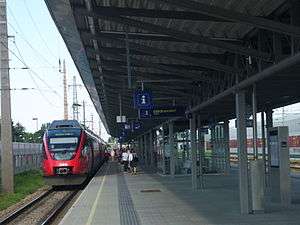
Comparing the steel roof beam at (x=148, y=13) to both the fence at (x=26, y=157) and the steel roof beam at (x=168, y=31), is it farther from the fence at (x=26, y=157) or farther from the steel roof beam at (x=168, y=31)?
the fence at (x=26, y=157)

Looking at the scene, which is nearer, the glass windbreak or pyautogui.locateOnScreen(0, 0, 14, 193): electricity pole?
pyautogui.locateOnScreen(0, 0, 14, 193): electricity pole

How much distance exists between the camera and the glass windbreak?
2806 centimetres

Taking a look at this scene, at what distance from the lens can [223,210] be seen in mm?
14336

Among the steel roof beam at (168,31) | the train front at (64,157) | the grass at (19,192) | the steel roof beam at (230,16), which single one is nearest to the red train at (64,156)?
the train front at (64,157)

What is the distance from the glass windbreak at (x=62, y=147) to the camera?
1105 inches

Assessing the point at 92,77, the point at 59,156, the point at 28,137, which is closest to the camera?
the point at 92,77

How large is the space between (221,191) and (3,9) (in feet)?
39.8

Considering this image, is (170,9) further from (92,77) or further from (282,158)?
(92,77)

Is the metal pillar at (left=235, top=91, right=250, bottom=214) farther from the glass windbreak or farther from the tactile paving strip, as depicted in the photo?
the glass windbreak

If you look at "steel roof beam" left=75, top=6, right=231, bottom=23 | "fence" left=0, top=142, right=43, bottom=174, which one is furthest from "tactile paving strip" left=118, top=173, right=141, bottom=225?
"fence" left=0, top=142, right=43, bottom=174

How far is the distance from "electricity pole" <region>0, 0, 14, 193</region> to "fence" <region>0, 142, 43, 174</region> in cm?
1302

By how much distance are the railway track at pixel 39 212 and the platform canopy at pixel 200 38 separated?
453cm

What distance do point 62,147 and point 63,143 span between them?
0.20 metres

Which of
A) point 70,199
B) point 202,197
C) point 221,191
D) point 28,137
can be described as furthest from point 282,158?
point 28,137
